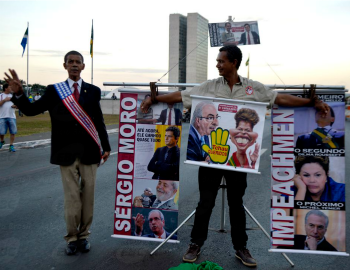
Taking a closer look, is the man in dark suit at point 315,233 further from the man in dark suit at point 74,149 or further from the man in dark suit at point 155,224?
the man in dark suit at point 74,149

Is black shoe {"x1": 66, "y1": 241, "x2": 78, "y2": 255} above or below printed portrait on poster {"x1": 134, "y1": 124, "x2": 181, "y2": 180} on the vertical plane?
below

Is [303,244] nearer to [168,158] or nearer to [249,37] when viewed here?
[168,158]

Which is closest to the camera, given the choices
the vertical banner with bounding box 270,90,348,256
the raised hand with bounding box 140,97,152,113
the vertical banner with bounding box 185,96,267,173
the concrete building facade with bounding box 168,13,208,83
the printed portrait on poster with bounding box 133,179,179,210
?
the vertical banner with bounding box 185,96,267,173

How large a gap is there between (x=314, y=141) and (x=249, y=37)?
40.2 feet

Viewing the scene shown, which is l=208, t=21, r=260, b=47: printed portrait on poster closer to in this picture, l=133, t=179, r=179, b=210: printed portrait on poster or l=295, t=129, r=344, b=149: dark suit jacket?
l=295, t=129, r=344, b=149: dark suit jacket

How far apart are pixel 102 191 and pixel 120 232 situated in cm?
267

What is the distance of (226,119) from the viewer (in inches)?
135

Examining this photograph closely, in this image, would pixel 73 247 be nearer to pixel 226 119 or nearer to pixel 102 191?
pixel 226 119

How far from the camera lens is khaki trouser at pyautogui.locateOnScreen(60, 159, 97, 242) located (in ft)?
12.5

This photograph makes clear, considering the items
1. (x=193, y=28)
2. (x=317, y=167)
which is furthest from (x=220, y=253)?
(x=193, y=28)

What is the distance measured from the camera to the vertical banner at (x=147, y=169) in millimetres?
3809

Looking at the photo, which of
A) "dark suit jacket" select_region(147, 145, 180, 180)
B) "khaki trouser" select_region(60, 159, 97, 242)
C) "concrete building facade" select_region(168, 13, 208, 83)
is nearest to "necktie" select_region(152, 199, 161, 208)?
"dark suit jacket" select_region(147, 145, 180, 180)

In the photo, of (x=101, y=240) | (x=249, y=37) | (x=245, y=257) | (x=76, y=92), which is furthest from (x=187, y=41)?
(x=245, y=257)

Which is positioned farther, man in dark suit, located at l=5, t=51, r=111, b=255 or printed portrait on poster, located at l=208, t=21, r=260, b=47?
printed portrait on poster, located at l=208, t=21, r=260, b=47
